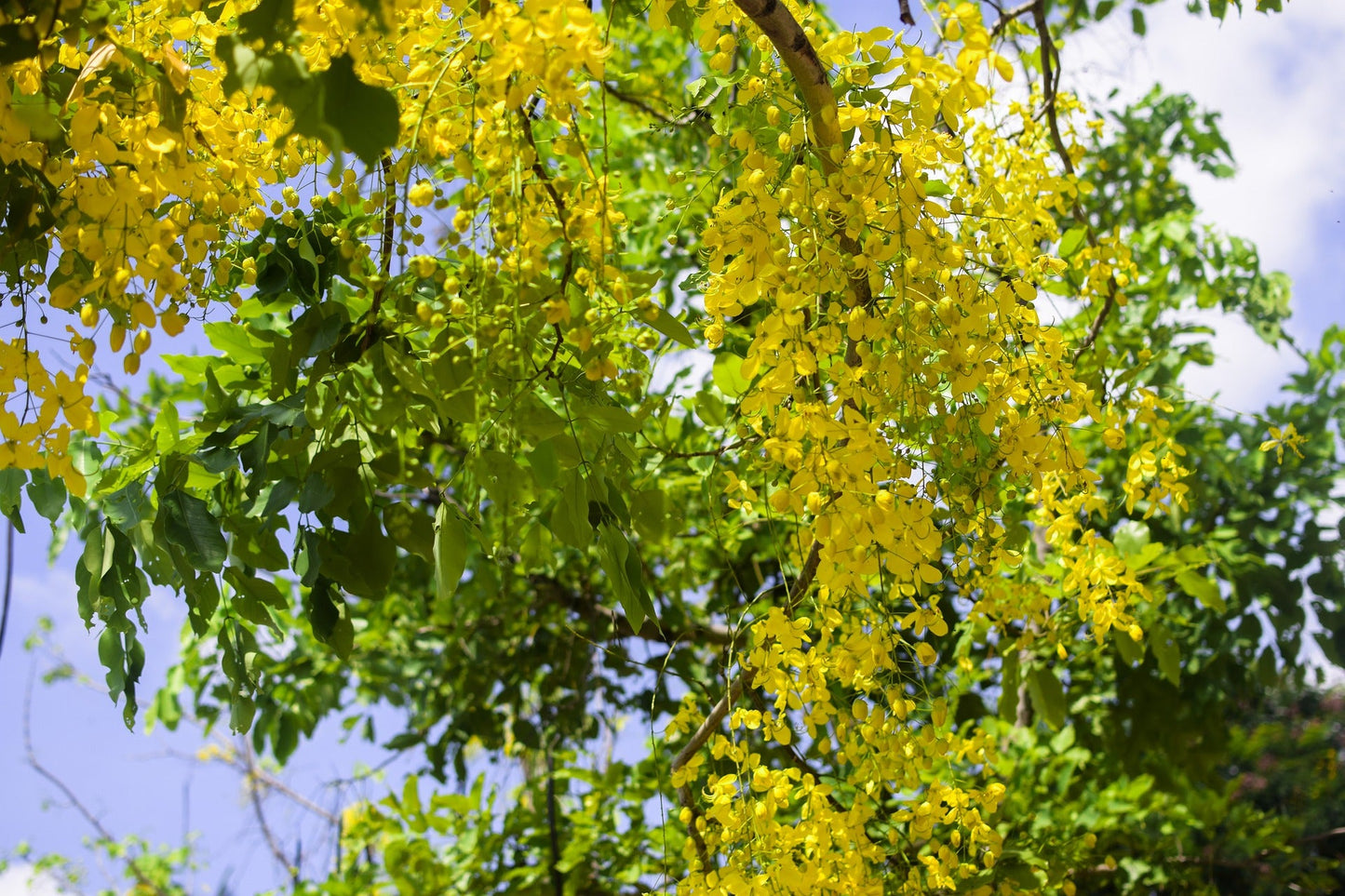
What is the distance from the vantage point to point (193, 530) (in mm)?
1058

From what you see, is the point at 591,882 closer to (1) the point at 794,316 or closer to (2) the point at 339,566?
(2) the point at 339,566

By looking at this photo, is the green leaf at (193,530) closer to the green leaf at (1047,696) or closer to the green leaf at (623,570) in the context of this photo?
the green leaf at (623,570)

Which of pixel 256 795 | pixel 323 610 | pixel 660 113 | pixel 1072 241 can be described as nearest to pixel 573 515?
pixel 323 610

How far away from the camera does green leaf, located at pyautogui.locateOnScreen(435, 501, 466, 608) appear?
93 centimetres

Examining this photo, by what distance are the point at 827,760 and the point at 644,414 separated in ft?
3.01

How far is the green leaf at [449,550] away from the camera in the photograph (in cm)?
93

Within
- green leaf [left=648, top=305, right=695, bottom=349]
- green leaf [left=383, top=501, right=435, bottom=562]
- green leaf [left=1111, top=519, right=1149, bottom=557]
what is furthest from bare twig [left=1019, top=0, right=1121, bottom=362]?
green leaf [left=383, top=501, right=435, bottom=562]

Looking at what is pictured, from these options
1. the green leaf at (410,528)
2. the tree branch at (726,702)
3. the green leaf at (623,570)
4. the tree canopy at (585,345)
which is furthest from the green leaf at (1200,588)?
the green leaf at (410,528)

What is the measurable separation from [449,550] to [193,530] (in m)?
0.30

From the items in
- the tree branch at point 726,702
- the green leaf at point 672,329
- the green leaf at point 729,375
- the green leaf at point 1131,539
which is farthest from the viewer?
the green leaf at point 1131,539

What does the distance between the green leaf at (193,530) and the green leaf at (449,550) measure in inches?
9.6

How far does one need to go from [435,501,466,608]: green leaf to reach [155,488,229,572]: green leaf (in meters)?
0.24

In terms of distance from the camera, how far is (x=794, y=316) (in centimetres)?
93

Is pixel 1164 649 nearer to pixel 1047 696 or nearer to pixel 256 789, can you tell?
pixel 1047 696
